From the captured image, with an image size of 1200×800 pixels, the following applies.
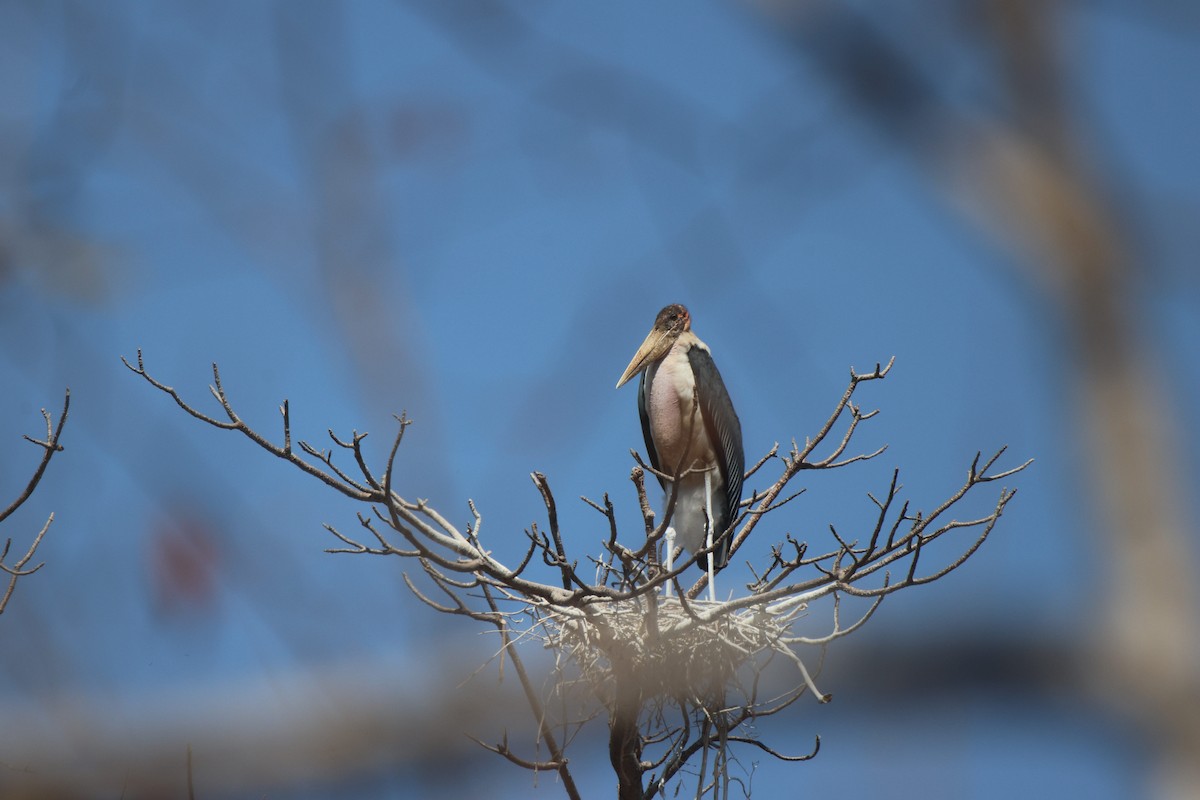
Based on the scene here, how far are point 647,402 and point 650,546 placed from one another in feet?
7.90

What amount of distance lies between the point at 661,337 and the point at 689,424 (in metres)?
0.58

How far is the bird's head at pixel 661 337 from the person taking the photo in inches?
236

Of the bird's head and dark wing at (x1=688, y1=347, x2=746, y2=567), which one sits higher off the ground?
the bird's head

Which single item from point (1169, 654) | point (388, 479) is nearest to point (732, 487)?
point (388, 479)

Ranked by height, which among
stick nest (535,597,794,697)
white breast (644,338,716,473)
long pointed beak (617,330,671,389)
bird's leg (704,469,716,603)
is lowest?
stick nest (535,597,794,697)

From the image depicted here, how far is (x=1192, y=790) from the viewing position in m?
1.53

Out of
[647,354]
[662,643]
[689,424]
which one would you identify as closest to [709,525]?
[689,424]

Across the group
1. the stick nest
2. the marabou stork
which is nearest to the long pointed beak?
the marabou stork

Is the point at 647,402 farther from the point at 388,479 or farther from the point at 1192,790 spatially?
the point at 1192,790

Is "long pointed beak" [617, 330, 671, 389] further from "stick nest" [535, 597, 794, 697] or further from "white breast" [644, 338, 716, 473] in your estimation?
"stick nest" [535, 597, 794, 697]

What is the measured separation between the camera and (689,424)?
566 centimetres

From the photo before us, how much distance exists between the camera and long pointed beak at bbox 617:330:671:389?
5.99 metres

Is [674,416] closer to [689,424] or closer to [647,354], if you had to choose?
[689,424]

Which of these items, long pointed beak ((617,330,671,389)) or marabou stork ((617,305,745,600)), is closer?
marabou stork ((617,305,745,600))
